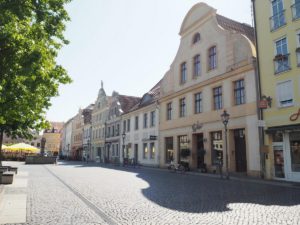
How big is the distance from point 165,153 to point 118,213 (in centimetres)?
2397

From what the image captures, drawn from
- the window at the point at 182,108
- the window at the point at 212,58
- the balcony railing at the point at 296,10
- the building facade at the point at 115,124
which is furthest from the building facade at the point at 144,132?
the balcony railing at the point at 296,10

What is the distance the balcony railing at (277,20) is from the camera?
1954 centimetres

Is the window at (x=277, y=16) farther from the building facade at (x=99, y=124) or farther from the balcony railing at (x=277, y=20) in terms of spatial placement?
the building facade at (x=99, y=124)

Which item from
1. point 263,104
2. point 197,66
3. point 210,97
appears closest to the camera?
point 263,104

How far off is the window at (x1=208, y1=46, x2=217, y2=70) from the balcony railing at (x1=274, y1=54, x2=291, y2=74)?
22.9 ft

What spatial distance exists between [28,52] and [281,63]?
1594 cm

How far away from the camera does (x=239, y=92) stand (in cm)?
2270

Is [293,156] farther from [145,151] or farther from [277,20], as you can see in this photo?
[145,151]

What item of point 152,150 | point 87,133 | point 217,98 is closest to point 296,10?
point 217,98

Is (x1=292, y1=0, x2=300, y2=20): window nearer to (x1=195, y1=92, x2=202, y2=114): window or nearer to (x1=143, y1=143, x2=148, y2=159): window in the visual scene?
(x1=195, y1=92, x2=202, y2=114): window

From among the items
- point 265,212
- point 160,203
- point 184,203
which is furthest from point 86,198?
point 265,212

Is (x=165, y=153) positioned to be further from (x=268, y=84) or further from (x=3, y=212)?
(x=3, y=212)

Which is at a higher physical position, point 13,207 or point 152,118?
point 152,118

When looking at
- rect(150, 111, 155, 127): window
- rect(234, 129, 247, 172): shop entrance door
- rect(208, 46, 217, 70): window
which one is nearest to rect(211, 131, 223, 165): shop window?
rect(234, 129, 247, 172): shop entrance door
